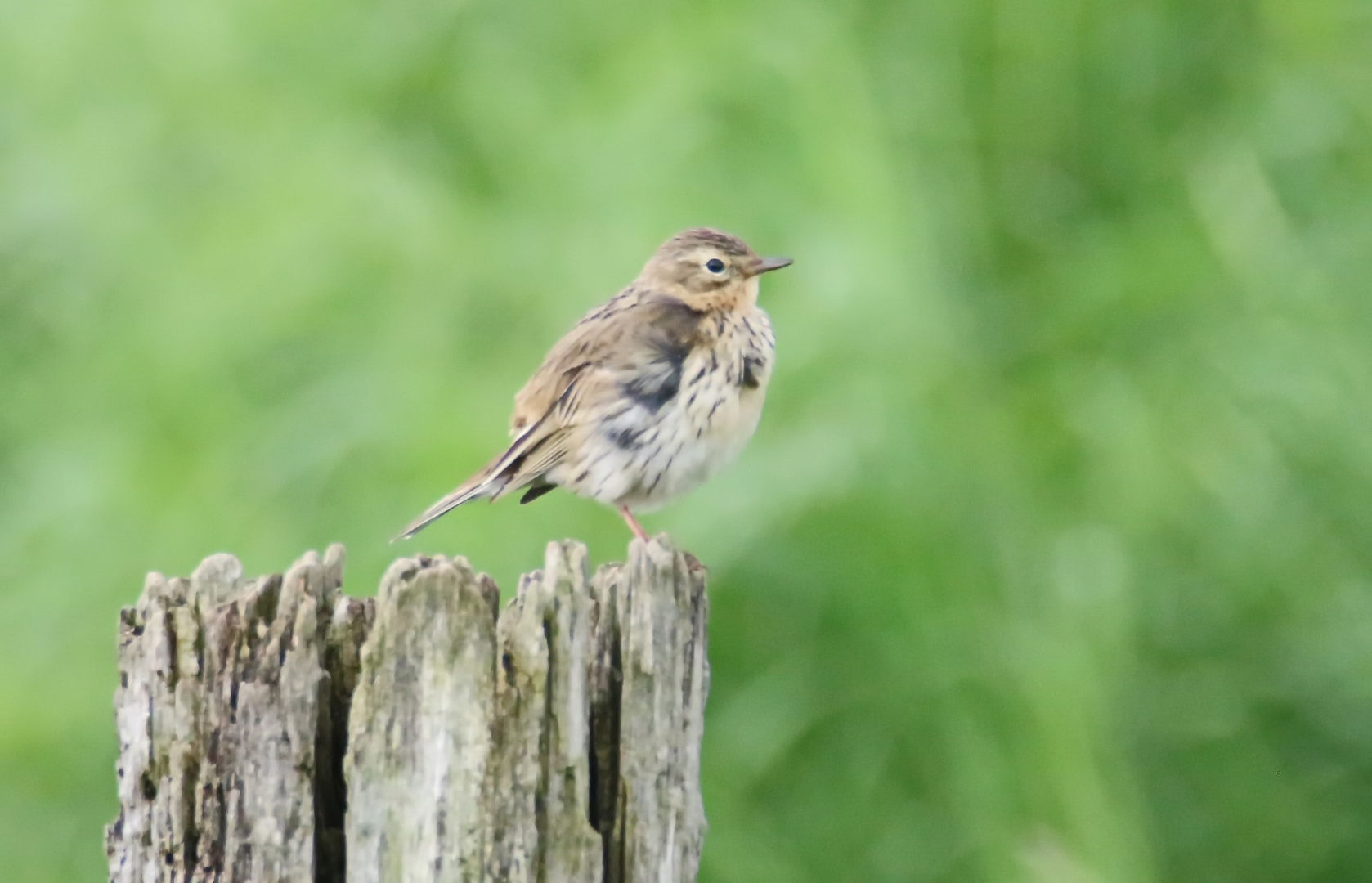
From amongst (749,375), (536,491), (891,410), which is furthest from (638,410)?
(891,410)

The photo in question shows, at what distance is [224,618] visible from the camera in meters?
2.52

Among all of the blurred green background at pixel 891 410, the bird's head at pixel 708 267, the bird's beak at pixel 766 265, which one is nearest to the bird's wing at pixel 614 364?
the bird's head at pixel 708 267

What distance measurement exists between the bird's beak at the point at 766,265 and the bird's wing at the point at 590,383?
0.86ft

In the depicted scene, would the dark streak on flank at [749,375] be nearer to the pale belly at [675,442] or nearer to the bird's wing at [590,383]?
the pale belly at [675,442]

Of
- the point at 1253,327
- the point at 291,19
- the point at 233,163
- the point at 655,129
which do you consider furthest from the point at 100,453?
the point at 1253,327

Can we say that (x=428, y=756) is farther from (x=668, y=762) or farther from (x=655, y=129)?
(x=655, y=129)

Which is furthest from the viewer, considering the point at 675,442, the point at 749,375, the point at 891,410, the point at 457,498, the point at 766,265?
the point at 891,410

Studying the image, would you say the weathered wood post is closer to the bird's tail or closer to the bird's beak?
the bird's tail

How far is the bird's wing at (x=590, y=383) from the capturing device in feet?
15.5

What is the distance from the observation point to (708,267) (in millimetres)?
5125

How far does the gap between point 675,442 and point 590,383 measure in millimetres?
299

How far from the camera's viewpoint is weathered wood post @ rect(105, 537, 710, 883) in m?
2.51

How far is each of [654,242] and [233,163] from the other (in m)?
1.98

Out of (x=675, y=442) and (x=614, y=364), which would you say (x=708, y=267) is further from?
(x=675, y=442)
